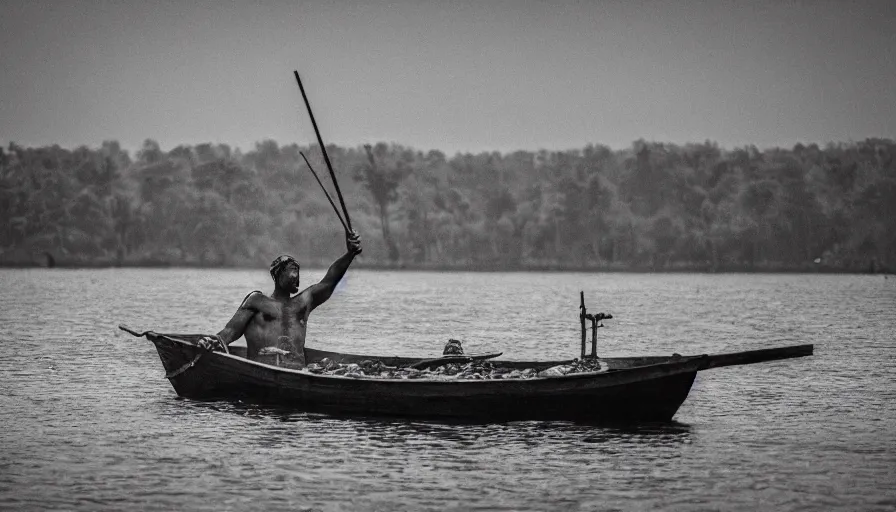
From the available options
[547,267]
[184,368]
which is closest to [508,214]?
[547,267]

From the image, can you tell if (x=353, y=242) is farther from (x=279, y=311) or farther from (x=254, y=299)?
(x=254, y=299)

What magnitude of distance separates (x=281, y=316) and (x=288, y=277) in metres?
0.66

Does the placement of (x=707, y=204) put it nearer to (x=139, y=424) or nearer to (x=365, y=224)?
(x=365, y=224)

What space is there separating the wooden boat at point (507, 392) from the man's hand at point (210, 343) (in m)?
0.20

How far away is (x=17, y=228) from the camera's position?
5241 inches

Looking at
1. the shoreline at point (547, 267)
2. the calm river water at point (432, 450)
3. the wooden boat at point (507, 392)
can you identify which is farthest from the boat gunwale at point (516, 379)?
the shoreline at point (547, 267)

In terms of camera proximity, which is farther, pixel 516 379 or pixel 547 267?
pixel 547 267

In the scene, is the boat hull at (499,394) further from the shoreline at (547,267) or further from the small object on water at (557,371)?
the shoreline at (547,267)

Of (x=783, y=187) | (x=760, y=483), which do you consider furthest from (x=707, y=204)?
(x=760, y=483)

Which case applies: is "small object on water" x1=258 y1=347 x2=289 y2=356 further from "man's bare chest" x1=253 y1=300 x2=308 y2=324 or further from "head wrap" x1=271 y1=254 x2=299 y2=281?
"head wrap" x1=271 y1=254 x2=299 y2=281

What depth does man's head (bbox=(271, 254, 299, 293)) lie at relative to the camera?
19906mm

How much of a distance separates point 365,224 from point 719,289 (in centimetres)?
7012

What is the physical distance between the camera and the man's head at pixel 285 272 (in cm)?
1991

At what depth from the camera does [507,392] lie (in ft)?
58.3
